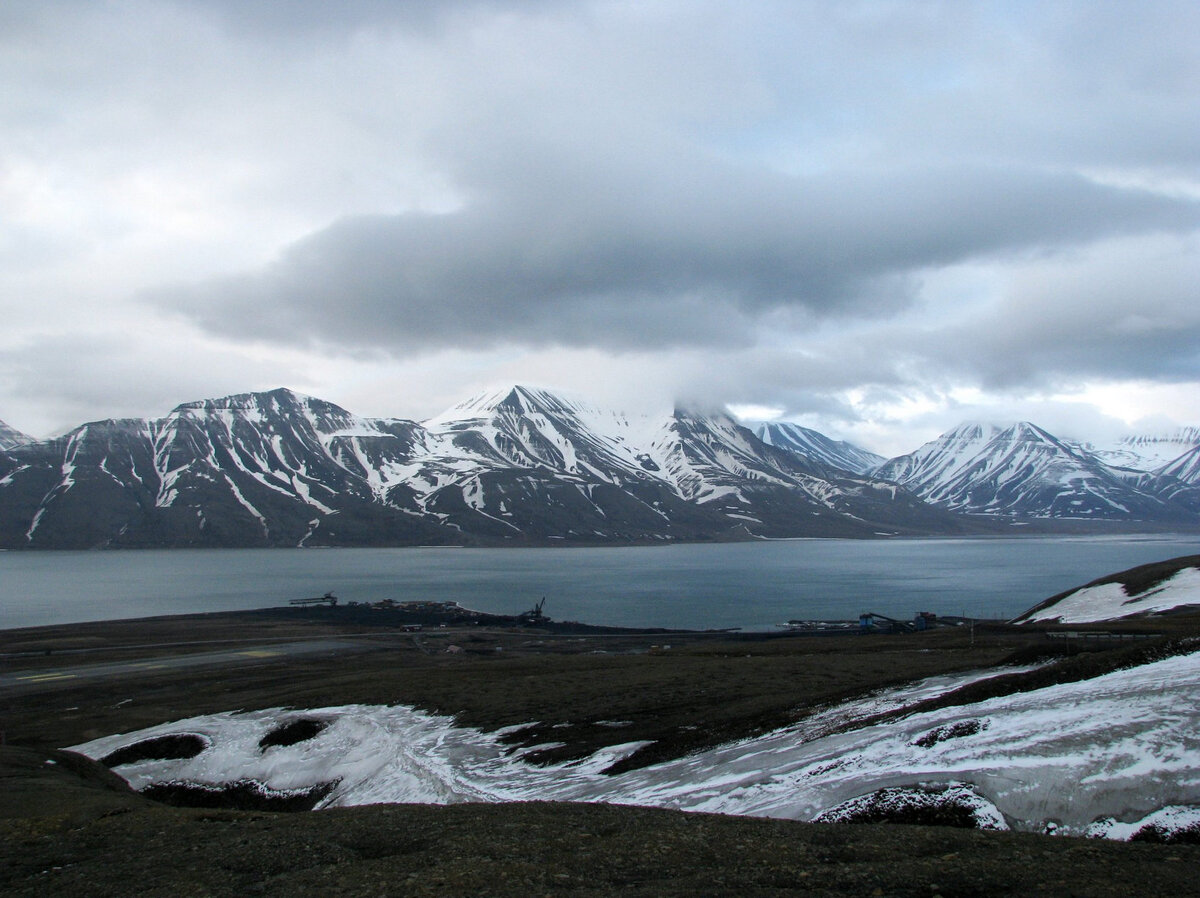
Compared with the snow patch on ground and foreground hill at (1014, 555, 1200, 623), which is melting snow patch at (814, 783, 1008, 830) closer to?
foreground hill at (1014, 555, 1200, 623)

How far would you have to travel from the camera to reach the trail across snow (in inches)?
685

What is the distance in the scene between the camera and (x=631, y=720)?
36.9 m

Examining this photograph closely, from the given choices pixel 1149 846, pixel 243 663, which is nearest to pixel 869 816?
pixel 1149 846

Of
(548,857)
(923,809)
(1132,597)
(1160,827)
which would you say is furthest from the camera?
(1132,597)

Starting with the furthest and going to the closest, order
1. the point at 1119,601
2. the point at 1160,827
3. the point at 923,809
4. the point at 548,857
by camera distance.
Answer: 1. the point at 1119,601
2. the point at 923,809
3. the point at 548,857
4. the point at 1160,827

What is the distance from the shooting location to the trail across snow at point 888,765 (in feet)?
57.1

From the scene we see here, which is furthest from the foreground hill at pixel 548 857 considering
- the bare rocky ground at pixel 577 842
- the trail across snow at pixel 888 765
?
the trail across snow at pixel 888 765

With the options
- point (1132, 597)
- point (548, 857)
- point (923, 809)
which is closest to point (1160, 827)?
point (923, 809)

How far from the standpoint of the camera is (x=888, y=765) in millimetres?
21203

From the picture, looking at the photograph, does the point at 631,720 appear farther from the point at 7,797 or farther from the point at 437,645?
the point at 437,645

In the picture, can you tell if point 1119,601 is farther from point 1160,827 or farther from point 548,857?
point 548,857

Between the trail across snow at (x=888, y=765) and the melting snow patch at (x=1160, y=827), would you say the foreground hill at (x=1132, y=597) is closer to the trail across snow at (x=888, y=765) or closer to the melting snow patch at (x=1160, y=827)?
the trail across snow at (x=888, y=765)

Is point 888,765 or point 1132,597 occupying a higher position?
point 888,765

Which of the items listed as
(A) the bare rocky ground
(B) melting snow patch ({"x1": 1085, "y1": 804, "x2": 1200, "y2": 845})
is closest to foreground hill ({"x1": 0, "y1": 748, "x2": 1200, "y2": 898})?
(A) the bare rocky ground
